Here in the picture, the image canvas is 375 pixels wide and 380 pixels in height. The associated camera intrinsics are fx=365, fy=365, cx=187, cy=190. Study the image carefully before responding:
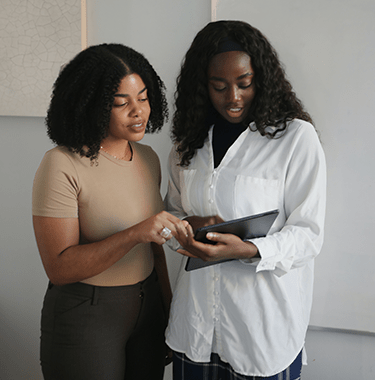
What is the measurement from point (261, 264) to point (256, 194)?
0.67 ft

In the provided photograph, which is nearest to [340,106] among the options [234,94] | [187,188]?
[234,94]

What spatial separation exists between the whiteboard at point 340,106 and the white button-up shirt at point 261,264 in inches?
17.0

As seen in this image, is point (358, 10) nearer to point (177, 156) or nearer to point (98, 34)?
point (177, 156)

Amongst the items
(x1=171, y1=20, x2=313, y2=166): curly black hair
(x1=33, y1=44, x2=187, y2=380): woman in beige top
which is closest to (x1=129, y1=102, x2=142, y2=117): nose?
(x1=33, y1=44, x2=187, y2=380): woman in beige top

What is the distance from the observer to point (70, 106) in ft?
3.49

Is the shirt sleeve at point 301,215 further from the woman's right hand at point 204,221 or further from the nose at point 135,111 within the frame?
the nose at point 135,111

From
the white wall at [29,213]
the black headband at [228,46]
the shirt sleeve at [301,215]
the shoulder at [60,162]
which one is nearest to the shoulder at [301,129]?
the shirt sleeve at [301,215]

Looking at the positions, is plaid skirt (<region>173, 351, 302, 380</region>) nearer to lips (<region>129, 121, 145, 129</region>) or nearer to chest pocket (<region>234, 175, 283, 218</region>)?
chest pocket (<region>234, 175, 283, 218</region>)

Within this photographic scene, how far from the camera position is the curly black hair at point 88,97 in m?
1.05

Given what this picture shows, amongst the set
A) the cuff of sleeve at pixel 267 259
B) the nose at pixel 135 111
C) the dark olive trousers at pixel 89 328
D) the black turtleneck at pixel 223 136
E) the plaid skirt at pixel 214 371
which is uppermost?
the nose at pixel 135 111

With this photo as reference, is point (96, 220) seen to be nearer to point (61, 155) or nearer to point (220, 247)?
point (61, 155)

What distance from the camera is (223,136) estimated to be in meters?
1.21

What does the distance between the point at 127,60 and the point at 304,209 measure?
2.24ft

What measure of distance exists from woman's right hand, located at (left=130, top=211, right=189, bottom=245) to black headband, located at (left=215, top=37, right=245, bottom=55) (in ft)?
1.69
